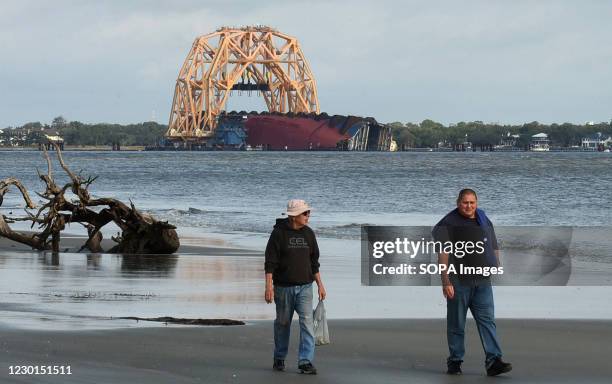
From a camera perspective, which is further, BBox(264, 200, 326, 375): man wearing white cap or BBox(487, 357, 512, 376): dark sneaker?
BBox(264, 200, 326, 375): man wearing white cap

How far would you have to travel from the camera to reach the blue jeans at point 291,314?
32.8 feet

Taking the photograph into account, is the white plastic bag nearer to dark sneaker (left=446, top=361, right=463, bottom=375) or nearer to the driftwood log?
dark sneaker (left=446, top=361, right=463, bottom=375)

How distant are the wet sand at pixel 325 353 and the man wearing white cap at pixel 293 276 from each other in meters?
0.17

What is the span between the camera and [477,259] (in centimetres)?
995

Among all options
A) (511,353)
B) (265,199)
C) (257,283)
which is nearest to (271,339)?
(511,353)

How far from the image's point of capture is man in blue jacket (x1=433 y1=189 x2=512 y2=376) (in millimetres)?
9883

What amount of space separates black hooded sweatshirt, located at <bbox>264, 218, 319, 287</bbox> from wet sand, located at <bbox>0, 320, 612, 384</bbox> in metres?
0.70

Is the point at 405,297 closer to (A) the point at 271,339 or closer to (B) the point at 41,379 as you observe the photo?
(A) the point at 271,339

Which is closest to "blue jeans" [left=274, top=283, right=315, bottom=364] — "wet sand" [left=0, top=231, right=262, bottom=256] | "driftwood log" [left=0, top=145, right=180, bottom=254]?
"driftwood log" [left=0, top=145, right=180, bottom=254]

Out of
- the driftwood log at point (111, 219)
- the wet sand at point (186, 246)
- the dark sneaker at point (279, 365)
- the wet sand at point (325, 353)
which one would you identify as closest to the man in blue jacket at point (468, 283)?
the wet sand at point (325, 353)

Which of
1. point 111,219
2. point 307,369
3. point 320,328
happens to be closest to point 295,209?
point 320,328

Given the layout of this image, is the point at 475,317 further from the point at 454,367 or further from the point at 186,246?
the point at 186,246

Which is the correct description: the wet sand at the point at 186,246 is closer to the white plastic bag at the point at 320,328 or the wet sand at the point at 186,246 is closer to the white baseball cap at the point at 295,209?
the white plastic bag at the point at 320,328

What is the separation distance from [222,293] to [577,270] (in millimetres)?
6649
